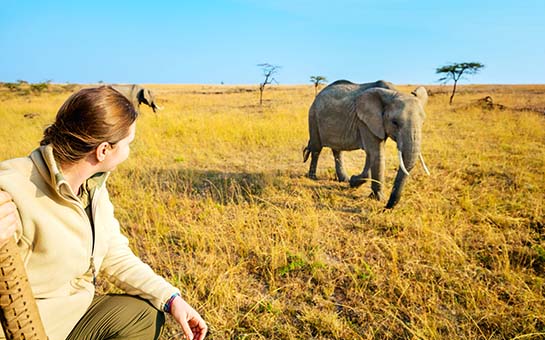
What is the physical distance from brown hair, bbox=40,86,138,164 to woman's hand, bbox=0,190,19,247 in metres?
0.31

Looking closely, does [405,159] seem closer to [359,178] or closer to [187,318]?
[359,178]

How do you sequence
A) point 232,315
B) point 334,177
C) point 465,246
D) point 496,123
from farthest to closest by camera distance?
point 496,123
point 334,177
point 465,246
point 232,315

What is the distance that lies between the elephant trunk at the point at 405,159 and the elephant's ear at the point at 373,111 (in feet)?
1.78

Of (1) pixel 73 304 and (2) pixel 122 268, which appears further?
(2) pixel 122 268

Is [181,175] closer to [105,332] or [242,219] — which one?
[242,219]

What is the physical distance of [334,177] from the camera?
632cm

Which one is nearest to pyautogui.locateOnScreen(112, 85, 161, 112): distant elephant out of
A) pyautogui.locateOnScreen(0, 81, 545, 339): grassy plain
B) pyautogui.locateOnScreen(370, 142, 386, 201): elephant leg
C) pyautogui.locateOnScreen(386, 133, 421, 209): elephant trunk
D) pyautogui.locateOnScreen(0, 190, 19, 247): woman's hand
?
pyautogui.locateOnScreen(0, 81, 545, 339): grassy plain

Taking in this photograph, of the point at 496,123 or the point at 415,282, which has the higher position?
the point at 496,123

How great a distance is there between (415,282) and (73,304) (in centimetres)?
251

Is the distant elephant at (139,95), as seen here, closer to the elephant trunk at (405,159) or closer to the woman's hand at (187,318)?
the elephant trunk at (405,159)

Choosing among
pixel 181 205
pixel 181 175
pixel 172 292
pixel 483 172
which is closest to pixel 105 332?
pixel 172 292

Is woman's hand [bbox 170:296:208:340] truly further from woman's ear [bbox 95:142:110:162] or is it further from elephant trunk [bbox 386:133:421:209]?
elephant trunk [bbox 386:133:421:209]

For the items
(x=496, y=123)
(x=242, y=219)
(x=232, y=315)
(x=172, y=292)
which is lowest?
(x=232, y=315)

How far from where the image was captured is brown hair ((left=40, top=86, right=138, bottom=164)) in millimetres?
1354
